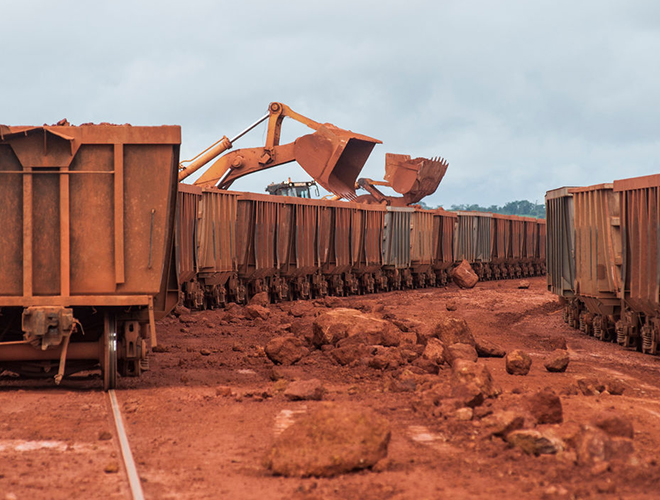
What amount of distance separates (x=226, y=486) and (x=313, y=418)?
90 centimetres

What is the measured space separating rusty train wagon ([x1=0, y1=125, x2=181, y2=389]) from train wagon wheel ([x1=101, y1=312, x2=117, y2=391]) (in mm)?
312

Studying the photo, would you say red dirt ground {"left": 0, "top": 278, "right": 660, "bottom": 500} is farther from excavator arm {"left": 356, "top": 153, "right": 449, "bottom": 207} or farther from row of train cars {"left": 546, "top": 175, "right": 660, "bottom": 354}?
excavator arm {"left": 356, "top": 153, "right": 449, "bottom": 207}

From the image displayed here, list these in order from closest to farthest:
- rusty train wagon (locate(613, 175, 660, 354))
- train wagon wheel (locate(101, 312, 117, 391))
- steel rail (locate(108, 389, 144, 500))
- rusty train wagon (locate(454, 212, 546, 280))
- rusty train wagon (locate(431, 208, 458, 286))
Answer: steel rail (locate(108, 389, 144, 500)) < train wagon wheel (locate(101, 312, 117, 391)) < rusty train wagon (locate(613, 175, 660, 354)) < rusty train wagon (locate(431, 208, 458, 286)) < rusty train wagon (locate(454, 212, 546, 280))

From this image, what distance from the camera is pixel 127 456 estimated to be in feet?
18.9

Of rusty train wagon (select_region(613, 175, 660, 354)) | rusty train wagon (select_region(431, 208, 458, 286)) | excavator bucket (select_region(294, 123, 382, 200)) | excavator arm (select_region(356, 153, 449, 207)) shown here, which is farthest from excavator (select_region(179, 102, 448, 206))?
rusty train wagon (select_region(613, 175, 660, 354))

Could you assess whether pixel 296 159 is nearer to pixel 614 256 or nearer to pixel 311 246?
pixel 311 246

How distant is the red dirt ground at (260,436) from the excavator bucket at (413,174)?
66.6ft

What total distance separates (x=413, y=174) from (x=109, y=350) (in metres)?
24.6

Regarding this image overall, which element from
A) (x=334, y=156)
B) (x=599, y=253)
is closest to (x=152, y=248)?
(x=599, y=253)

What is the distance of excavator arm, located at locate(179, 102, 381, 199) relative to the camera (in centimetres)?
2598

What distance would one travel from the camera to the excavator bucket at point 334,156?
2552cm

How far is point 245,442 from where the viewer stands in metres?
6.39

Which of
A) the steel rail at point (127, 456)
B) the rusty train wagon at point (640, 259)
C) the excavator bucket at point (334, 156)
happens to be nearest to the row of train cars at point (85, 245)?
the steel rail at point (127, 456)

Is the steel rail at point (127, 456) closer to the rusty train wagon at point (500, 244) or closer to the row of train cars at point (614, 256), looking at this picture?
the row of train cars at point (614, 256)
